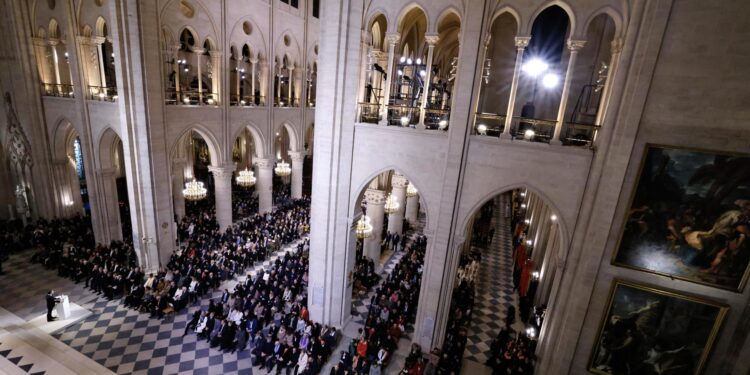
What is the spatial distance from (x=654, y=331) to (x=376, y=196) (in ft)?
31.8

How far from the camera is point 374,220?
48.7 feet

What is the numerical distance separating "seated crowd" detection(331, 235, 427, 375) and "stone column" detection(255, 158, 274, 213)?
939cm

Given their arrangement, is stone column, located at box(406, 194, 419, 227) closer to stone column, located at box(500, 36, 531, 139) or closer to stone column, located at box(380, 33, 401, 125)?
stone column, located at box(380, 33, 401, 125)

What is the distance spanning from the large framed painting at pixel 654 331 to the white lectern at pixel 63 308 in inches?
600

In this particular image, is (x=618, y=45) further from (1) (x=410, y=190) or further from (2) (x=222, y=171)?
(2) (x=222, y=171)

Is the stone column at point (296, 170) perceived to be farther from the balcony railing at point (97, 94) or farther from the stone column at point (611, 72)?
the stone column at point (611, 72)

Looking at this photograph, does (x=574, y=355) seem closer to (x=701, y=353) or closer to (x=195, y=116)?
(x=701, y=353)

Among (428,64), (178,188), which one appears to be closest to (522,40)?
(428,64)

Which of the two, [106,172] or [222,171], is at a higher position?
[222,171]

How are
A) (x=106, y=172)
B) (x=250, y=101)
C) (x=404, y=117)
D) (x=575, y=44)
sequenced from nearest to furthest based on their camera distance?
1. (x=575, y=44)
2. (x=404, y=117)
3. (x=106, y=172)
4. (x=250, y=101)

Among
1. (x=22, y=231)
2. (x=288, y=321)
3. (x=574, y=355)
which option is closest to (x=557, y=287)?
(x=574, y=355)

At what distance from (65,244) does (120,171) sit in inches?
391

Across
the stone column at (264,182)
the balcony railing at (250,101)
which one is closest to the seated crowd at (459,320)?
the stone column at (264,182)

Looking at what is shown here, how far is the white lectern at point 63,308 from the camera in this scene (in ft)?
35.4
